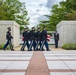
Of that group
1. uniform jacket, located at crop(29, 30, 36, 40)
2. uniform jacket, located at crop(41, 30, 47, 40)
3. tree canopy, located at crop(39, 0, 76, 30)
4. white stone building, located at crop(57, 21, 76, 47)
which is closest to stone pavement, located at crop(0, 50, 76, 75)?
uniform jacket, located at crop(41, 30, 47, 40)

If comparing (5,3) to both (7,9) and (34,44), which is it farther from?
(34,44)

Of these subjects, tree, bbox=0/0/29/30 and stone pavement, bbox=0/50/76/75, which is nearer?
stone pavement, bbox=0/50/76/75

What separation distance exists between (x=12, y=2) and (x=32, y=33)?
124 feet

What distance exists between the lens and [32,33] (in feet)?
78.7

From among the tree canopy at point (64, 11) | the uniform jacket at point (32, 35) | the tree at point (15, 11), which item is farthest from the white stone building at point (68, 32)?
the tree at point (15, 11)

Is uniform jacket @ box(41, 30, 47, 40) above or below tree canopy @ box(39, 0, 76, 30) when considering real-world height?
below

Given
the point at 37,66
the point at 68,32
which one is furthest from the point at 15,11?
the point at 37,66

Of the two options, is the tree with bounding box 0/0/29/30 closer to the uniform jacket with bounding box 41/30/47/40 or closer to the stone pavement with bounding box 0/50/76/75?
the uniform jacket with bounding box 41/30/47/40

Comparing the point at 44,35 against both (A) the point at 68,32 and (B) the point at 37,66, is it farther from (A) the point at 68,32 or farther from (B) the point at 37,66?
(B) the point at 37,66

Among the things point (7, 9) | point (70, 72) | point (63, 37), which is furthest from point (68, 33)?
point (7, 9)

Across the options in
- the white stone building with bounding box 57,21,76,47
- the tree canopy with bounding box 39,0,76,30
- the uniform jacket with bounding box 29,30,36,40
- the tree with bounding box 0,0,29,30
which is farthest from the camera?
the tree with bounding box 0,0,29,30

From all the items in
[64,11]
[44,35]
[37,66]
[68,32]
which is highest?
[64,11]

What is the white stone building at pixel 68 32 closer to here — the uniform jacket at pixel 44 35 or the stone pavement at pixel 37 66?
the uniform jacket at pixel 44 35

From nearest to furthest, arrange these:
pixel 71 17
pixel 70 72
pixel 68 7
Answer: pixel 70 72, pixel 71 17, pixel 68 7
